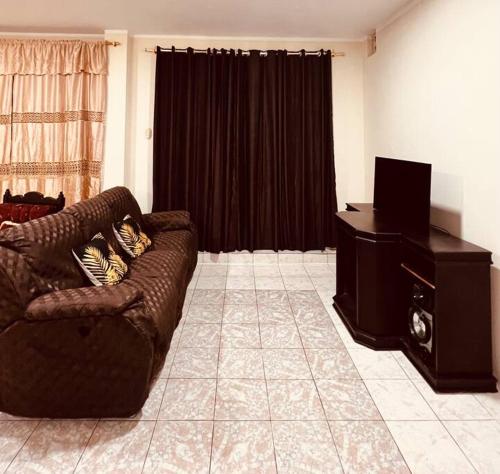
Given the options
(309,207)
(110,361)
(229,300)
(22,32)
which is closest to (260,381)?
(110,361)

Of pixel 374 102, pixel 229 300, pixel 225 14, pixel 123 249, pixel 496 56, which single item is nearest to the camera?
pixel 496 56

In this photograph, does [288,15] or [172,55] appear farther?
[172,55]

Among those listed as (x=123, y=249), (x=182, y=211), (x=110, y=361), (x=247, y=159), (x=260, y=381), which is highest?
(x=247, y=159)

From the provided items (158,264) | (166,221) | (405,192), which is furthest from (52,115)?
(405,192)

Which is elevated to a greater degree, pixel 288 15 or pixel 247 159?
pixel 288 15

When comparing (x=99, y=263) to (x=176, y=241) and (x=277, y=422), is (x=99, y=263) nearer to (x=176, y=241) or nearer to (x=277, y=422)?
(x=176, y=241)

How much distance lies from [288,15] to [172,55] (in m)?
1.35

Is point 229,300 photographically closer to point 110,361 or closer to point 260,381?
point 260,381

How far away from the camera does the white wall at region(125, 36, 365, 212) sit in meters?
4.49

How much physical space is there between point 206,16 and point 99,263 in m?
2.76

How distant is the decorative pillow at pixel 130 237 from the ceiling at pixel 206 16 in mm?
1966

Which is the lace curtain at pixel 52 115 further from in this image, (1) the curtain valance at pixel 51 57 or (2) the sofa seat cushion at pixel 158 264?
(2) the sofa seat cushion at pixel 158 264

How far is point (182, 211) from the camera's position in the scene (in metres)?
4.31

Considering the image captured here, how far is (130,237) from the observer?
3.23 meters
